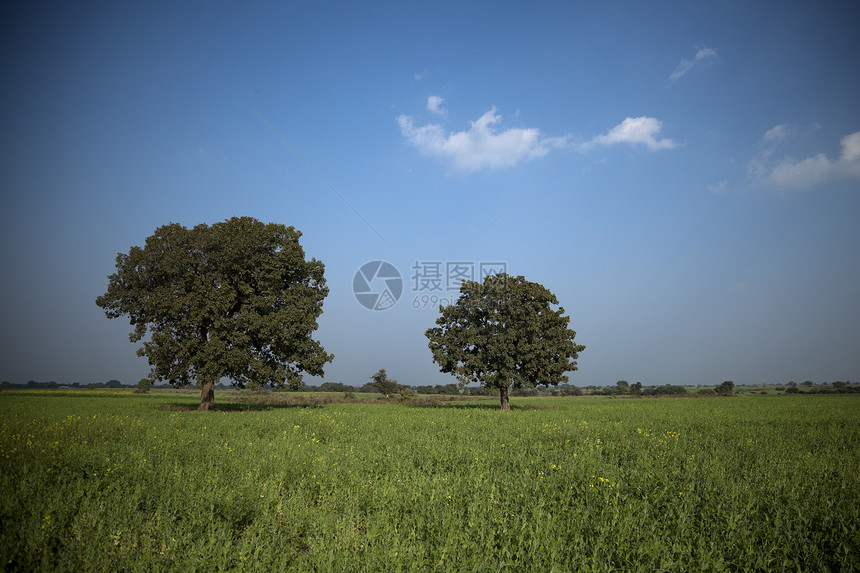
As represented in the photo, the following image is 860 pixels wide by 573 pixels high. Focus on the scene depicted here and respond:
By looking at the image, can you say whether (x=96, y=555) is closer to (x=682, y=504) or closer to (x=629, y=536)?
(x=629, y=536)

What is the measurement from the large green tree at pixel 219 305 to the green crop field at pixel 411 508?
591 inches

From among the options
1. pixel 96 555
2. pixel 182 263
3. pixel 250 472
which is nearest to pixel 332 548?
pixel 96 555

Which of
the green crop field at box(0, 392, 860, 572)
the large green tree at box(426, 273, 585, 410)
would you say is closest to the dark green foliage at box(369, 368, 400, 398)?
the large green tree at box(426, 273, 585, 410)

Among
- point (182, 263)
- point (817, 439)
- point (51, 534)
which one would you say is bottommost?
point (817, 439)

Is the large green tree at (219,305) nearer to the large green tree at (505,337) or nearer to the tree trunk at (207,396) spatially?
the tree trunk at (207,396)

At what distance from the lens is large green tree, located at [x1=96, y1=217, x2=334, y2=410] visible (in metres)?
26.2

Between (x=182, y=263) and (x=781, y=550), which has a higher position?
(x=182, y=263)

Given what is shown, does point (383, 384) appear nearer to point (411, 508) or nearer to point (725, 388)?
point (411, 508)

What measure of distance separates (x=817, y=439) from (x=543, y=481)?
599 inches

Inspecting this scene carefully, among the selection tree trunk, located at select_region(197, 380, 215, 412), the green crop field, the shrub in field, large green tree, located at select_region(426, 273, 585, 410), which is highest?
large green tree, located at select_region(426, 273, 585, 410)

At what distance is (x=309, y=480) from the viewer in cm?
831

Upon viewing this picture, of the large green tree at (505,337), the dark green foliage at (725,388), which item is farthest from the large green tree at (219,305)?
the dark green foliage at (725,388)

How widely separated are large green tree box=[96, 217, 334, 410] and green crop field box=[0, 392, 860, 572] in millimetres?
15002

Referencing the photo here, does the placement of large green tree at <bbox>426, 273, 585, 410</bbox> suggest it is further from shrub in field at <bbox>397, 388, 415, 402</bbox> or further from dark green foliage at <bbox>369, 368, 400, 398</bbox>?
dark green foliage at <bbox>369, 368, 400, 398</bbox>
